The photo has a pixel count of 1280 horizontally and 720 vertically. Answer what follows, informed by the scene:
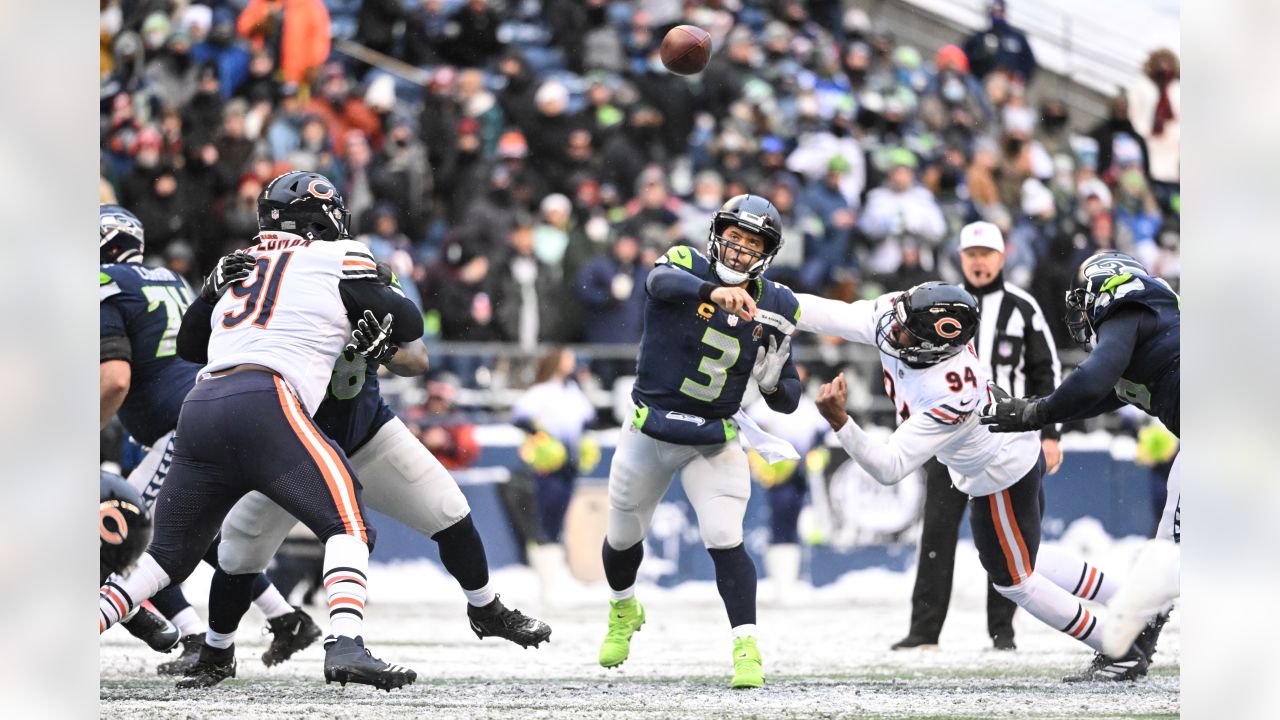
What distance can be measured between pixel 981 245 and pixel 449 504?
3192mm

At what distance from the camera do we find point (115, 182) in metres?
12.1

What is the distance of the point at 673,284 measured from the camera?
21.2 ft

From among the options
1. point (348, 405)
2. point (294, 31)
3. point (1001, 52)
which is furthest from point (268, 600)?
point (1001, 52)

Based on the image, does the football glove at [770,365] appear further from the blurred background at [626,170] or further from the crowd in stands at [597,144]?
the crowd in stands at [597,144]

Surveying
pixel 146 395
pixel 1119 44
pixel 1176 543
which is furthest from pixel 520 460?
pixel 1119 44

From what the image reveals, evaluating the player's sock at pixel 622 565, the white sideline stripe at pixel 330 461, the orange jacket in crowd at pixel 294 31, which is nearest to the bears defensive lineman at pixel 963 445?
the player's sock at pixel 622 565

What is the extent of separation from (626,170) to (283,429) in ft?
26.5

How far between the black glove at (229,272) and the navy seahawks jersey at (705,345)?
63.9 inches

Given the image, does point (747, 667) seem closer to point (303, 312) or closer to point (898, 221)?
point (303, 312)

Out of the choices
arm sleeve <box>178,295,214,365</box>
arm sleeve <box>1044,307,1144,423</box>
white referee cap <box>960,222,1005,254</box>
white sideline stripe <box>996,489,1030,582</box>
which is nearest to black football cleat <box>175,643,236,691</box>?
arm sleeve <box>178,295,214,365</box>

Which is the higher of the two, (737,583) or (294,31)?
(294,31)

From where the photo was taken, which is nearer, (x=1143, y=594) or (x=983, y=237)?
(x=1143, y=594)
